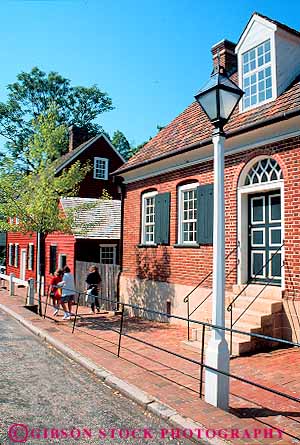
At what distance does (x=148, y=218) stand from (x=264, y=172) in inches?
204

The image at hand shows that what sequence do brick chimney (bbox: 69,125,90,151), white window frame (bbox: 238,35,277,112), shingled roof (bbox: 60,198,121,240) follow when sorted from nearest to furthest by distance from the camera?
white window frame (bbox: 238,35,277,112), shingled roof (bbox: 60,198,121,240), brick chimney (bbox: 69,125,90,151)

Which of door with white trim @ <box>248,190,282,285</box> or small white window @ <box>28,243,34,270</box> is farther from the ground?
door with white trim @ <box>248,190,282,285</box>

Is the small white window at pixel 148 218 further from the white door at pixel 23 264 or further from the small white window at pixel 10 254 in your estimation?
the small white window at pixel 10 254

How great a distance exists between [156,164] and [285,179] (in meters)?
5.07

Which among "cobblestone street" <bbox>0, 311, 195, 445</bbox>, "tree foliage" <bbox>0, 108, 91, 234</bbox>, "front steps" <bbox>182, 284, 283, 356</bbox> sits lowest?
"cobblestone street" <bbox>0, 311, 195, 445</bbox>

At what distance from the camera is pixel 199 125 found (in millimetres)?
11695

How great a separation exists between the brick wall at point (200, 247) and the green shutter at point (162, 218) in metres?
0.16

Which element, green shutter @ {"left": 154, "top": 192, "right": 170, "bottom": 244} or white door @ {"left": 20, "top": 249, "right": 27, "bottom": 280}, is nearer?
green shutter @ {"left": 154, "top": 192, "right": 170, "bottom": 244}

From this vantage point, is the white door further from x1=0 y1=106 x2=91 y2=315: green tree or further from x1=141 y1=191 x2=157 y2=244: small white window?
x1=141 y1=191 x2=157 y2=244: small white window

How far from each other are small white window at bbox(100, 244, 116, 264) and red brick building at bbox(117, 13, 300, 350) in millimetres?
5569

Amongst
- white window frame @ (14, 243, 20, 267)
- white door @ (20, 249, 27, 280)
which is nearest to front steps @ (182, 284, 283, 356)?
white door @ (20, 249, 27, 280)

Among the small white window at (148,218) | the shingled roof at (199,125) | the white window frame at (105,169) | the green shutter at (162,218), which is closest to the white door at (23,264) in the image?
the white window frame at (105,169)

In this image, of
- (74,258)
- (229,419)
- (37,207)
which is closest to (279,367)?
(229,419)

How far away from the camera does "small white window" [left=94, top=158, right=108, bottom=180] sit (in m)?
26.7
